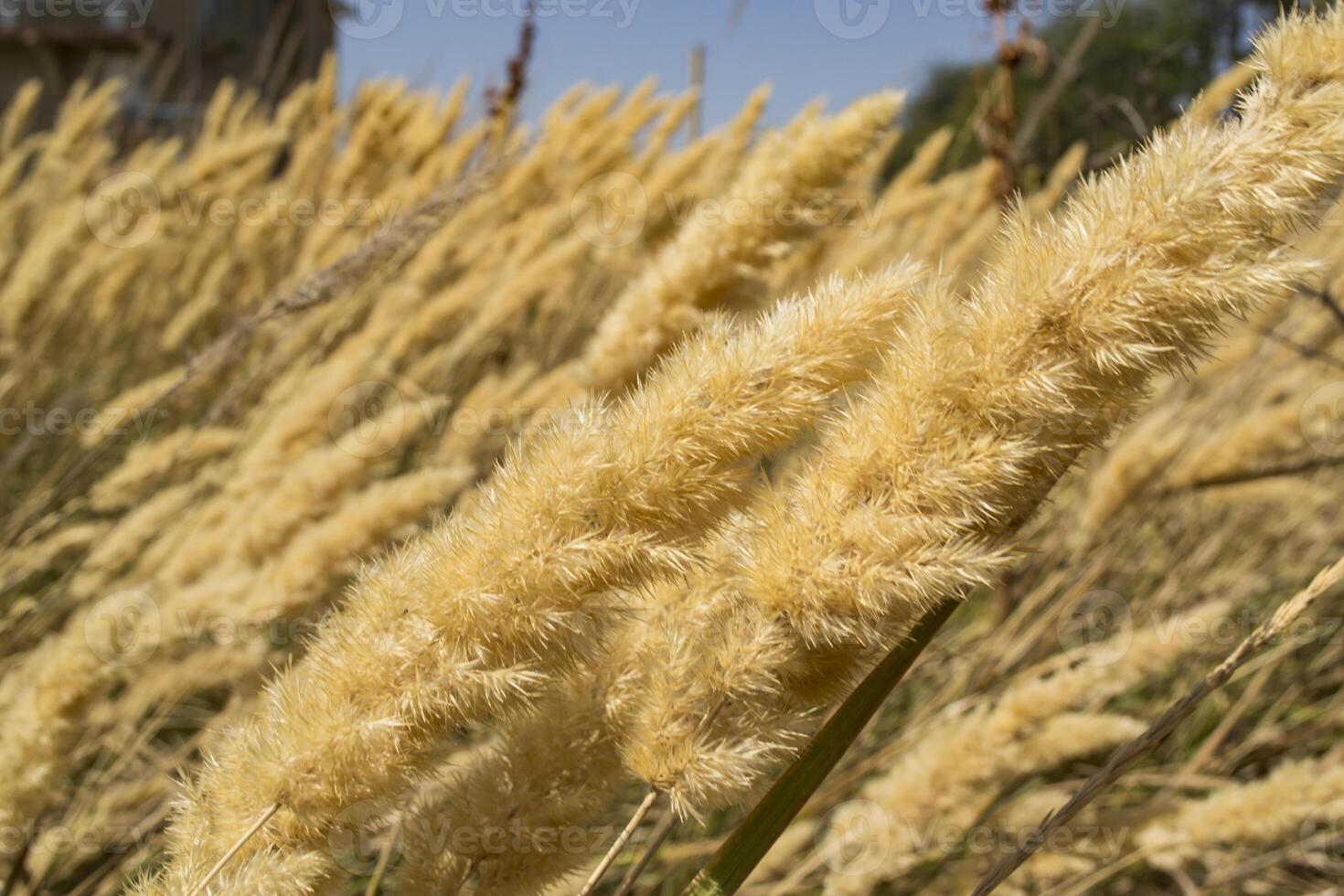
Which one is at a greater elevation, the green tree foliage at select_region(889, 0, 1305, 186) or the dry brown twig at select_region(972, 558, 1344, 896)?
the green tree foliage at select_region(889, 0, 1305, 186)

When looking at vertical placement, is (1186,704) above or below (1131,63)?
below

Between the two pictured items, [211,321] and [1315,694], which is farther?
[211,321]

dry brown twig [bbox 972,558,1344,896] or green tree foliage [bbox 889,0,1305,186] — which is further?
green tree foliage [bbox 889,0,1305,186]

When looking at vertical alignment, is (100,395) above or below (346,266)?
above

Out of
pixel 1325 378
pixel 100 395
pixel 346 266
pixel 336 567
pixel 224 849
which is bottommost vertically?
pixel 1325 378

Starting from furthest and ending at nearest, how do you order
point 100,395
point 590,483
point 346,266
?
point 100,395 < point 346,266 < point 590,483

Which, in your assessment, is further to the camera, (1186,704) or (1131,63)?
(1131,63)

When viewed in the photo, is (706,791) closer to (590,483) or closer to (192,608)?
(590,483)

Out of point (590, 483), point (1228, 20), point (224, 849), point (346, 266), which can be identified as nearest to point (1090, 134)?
point (1228, 20)

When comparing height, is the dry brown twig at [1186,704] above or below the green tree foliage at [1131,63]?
below

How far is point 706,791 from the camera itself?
2.14 ft

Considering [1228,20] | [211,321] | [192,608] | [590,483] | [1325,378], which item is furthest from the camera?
[211,321]

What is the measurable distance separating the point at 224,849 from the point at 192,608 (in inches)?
24.9

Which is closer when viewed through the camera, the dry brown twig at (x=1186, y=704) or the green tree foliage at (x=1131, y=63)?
the dry brown twig at (x=1186, y=704)
